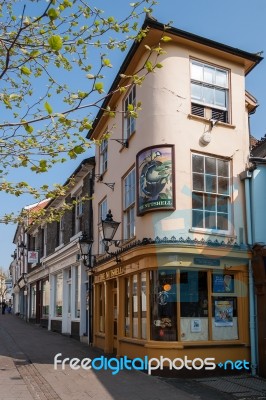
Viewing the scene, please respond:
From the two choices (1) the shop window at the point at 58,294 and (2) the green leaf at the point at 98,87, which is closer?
(2) the green leaf at the point at 98,87

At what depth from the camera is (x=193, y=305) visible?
11203mm

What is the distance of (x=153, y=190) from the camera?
11.5 metres

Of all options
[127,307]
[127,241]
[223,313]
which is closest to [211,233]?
[223,313]

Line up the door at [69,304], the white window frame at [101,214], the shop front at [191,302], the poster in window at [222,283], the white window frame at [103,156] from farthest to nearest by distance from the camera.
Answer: the door at [69,304]
the white window frame at [103,156]
the white window frame at [101,214]
the poster in window at [222,283]
the shop front at [191,302]

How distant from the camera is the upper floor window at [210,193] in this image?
11688 millimetres

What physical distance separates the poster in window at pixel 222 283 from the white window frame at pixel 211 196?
3.49ft

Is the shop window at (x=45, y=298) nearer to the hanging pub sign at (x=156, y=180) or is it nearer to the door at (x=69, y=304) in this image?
the door at (x=69, y=304)

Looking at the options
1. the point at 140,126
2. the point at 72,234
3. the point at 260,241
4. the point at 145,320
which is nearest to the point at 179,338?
the point at 145,320

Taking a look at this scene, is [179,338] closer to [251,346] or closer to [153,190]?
[251,346]

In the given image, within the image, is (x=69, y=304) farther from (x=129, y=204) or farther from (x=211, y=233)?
(x=211, y=233)

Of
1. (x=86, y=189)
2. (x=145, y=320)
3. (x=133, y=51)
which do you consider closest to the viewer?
(x=145, y=320)

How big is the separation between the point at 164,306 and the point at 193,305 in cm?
68

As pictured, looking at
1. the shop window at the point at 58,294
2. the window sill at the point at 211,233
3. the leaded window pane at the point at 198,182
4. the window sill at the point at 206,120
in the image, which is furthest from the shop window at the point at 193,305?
the shop window at the point at 58,294

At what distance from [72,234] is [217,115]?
412 inches
